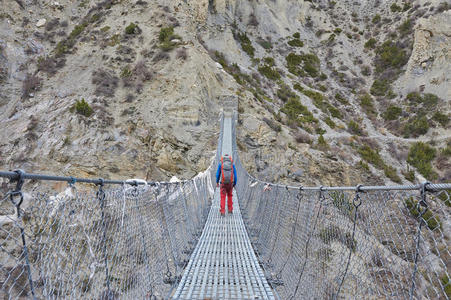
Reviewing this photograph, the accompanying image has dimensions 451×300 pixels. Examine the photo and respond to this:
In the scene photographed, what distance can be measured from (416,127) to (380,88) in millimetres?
5135

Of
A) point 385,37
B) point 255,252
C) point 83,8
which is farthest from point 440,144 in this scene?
point 83,8

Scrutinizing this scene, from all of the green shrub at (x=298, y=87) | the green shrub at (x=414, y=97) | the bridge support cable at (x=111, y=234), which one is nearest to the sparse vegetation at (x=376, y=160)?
the green shrub at (x=414, y=97)

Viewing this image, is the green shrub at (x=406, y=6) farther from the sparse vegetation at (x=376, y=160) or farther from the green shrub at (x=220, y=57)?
the green shrub at (x=220, y=57)

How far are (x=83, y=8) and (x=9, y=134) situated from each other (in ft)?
38.6

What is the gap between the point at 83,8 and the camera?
53.1 feet

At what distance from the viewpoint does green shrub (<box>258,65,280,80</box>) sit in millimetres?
17377

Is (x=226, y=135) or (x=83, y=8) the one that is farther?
(x=83, y=8)

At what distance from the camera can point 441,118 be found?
13.8m

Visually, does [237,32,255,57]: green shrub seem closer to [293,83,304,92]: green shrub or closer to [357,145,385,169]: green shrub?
[293,83,304,92]: green shrub

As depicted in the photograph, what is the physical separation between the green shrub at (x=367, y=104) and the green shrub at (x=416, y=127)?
2.46 m

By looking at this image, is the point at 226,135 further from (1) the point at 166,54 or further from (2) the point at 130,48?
(2) the point at 130,48

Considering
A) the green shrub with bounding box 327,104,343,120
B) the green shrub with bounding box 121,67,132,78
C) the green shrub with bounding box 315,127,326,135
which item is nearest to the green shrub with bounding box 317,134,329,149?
the green shrub with bounding box 315,127,326,135

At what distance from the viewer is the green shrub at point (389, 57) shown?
18.6 m

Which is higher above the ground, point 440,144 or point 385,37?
point 385,37
